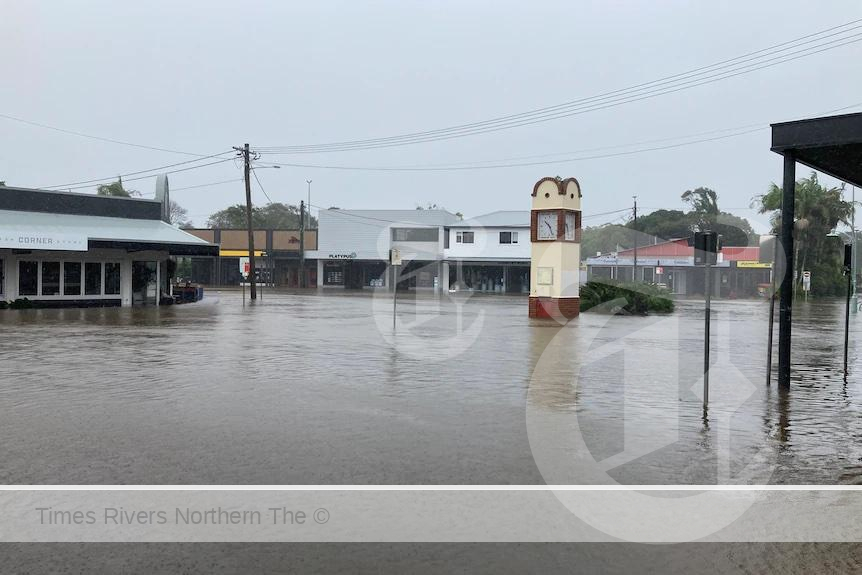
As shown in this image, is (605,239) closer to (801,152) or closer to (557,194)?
(557,194)

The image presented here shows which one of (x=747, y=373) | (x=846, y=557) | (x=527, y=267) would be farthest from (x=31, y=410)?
(x=527, y=267)

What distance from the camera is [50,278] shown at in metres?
34.8

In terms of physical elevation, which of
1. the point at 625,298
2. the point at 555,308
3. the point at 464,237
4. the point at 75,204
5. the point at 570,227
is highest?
the point at 464,237

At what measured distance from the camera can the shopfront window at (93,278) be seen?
118ft

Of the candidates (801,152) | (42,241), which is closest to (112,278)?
(42,241)

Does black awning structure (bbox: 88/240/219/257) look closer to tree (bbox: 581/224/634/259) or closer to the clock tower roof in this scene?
the clock tower roof

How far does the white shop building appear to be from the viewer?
32.6m

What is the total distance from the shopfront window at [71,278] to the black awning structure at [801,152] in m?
31.8

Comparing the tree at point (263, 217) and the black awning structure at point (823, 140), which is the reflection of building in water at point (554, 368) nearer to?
the black awning structure at point (823, 140)

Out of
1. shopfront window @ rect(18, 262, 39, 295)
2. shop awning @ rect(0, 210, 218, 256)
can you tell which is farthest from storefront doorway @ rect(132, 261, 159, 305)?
shopfront window @ rect(18, 262, 39, 295)

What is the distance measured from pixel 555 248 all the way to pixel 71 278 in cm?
2232

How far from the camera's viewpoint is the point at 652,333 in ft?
81.4

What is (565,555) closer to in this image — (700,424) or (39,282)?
→ (700,424)

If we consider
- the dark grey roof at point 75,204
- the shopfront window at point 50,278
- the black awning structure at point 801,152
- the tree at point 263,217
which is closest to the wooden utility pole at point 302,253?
the tree at point 263,217
